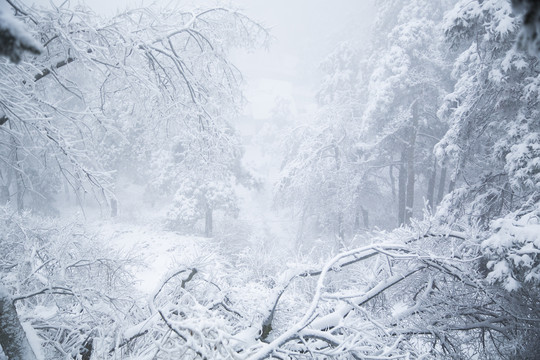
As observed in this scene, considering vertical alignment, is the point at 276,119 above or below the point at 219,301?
above

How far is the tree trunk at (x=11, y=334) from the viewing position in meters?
2.37

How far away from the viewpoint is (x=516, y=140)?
6.49 metres

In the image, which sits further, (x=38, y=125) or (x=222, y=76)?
(x=222, y=76)

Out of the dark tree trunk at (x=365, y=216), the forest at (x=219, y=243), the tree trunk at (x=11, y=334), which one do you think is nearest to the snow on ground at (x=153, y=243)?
the forest at (x=219, y=243)

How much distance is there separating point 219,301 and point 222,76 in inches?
118

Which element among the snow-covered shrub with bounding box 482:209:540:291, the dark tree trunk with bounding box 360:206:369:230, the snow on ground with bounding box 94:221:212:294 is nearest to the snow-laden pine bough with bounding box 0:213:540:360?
the snow-covered shrub with bounding box 482:209:540:291

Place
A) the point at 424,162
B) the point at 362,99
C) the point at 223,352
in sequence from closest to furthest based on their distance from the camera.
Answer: the point at 223,352
the point at 424,162
the point at 362,99

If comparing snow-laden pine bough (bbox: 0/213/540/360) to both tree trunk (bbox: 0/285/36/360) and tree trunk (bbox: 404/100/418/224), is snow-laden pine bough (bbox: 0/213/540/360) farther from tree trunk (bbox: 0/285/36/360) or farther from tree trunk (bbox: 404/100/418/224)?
tree trunk (bbox: 404/100/418/224)

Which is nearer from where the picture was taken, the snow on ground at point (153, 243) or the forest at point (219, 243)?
the forest at point (219, 243)

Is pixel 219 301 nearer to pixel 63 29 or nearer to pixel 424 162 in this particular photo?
pixel 63 29

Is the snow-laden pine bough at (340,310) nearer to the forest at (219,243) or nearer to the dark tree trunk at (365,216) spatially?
the forest at (219,243)

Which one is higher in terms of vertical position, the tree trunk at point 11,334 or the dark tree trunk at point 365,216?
the tree trunk at point 11,334

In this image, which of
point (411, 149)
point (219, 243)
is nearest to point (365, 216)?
point (411, 149)

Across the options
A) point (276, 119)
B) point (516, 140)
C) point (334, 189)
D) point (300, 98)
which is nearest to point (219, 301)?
point (516, 140)
